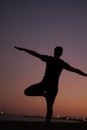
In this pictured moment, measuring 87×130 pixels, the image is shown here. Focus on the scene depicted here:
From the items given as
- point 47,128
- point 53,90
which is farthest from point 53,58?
point 47,128

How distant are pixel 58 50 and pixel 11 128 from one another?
257 cm

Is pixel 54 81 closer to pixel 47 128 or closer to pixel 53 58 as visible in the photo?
pixel 53 58

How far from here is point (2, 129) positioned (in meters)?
9.73

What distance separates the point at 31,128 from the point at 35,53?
231 centimetres

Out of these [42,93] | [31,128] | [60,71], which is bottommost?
[31,128]

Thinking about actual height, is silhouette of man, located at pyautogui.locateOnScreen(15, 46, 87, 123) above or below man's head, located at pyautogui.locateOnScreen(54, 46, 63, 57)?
below

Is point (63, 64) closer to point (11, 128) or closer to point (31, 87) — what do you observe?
point (31, 87)

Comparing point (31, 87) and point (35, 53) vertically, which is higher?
point (35, 53)

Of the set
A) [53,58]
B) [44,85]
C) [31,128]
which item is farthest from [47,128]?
[53,58]

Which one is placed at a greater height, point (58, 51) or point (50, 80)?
point (58, 51)

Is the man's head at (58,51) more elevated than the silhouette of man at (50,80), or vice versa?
the man's head at (58,51)

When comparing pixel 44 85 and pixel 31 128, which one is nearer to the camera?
pixel 44 85

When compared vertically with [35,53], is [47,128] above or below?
below

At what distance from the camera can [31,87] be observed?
9.94 meters
